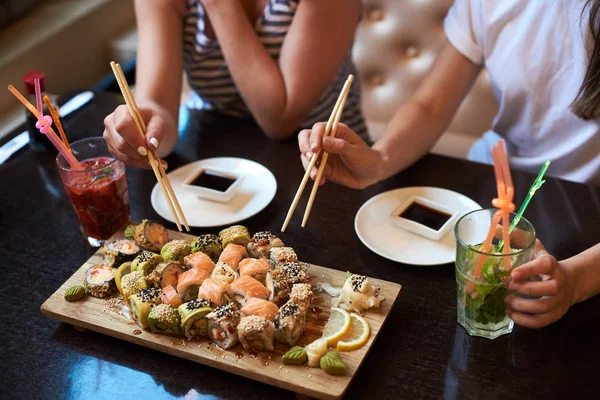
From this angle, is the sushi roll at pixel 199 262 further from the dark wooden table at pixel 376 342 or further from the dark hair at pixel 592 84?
the dark hair at pixel 592 84

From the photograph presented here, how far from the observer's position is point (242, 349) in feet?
3.59

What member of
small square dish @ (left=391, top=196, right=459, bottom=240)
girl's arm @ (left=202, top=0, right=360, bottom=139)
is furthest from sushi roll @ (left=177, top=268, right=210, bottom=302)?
girl's arm @ (left=202, top=0, right=360, bottom=139)

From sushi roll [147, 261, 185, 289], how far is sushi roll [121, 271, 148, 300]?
18mm

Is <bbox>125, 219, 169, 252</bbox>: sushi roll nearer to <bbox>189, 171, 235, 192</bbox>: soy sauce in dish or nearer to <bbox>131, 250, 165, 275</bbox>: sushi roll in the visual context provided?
<bbox>131, 250, 165, 275</bbox>: sushi roll

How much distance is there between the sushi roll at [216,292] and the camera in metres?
1.15

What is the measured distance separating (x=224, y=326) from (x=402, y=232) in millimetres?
512

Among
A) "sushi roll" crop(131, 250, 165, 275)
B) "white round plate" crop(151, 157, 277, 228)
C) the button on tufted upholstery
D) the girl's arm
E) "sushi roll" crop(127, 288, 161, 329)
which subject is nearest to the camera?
"sushi roll" crop(127, 288, 161, 329)

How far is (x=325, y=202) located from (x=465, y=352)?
57cm

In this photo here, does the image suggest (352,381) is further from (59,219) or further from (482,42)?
(482,42)

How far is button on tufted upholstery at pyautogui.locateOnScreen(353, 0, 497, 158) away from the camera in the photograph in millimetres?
2551

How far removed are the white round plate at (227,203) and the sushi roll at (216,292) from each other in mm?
307

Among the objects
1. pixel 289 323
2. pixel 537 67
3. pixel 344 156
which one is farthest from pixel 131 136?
pixel 537 67

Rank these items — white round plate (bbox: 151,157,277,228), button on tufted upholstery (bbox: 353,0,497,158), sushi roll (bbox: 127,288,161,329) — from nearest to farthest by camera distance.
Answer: sushi roll (bbox: 127,288,161,329)
white round plate (bbox: 151,157,277,228)
button on tufted upholstery (bbox: 353,0,497,158)

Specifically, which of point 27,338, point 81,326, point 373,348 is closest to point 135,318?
point 81,326
